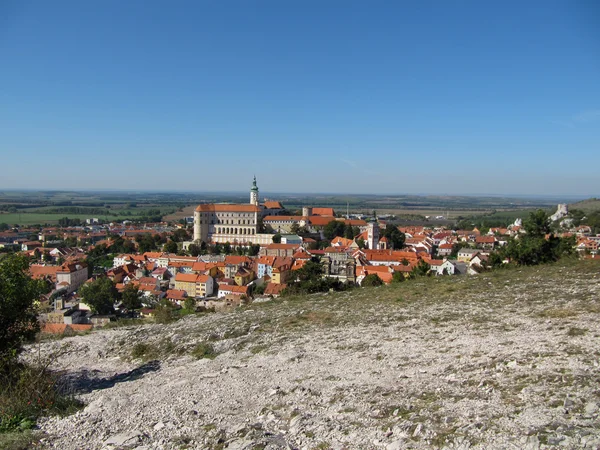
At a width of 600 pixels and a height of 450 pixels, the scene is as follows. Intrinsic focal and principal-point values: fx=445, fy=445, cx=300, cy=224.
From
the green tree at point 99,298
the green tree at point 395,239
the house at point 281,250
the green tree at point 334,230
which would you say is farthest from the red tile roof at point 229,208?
the green tree at point 99,298

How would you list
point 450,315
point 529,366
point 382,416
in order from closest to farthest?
1. point 382,416
2. point 529,366
3. point 450,315

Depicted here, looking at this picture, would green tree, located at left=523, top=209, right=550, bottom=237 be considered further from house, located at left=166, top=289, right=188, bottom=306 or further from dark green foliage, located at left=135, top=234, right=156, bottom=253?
dark green foliage, located at left=135, top=234, right=156, bottom=253

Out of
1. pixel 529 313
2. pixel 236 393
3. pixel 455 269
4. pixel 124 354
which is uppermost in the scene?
pixel 529 313

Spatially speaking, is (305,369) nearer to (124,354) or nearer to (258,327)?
(258,327)

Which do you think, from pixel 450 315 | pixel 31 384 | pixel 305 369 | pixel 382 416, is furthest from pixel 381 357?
pixel 31 384

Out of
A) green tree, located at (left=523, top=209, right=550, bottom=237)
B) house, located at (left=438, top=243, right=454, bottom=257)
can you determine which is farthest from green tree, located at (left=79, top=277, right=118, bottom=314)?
house, located at (left=438, top=243, right=454, bottom=257)

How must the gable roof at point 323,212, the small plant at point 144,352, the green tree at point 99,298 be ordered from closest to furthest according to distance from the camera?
the small plant at point 144,352 < the green tree at point 99,298 < the gable roof at point 323,212

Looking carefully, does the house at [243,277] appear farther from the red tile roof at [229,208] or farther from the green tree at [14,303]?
the green tree at [14,303]
